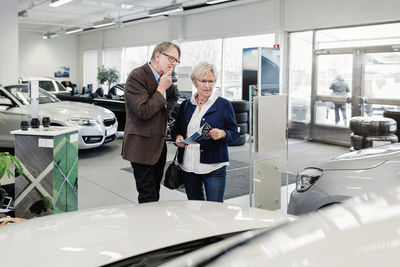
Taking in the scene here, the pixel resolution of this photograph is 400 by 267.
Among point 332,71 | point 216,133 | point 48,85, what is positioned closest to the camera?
point 216,133

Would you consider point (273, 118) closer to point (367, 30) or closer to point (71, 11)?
point (367, 30)

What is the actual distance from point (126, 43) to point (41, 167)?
16.3m

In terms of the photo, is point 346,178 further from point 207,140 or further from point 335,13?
point 335,13

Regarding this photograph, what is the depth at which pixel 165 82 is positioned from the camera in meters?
3.00

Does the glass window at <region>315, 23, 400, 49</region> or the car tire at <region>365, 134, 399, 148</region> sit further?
the glass window at <region>315, 23, 400, 49</region>

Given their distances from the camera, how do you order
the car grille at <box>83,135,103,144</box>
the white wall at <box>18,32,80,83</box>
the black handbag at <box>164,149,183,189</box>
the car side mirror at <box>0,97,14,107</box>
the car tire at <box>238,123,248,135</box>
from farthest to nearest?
the white wall at <box>18,32,80,83</box> < the car tire at <box>238,123,248,135</box> < the car grille at <box>83,135,103,144</box> < the car side mirror at <box>0,97,14,107</box> < the black handbag at <box>164,149,183,189</box>

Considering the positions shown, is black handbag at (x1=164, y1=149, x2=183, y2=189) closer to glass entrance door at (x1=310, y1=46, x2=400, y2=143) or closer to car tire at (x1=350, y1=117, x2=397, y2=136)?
car tire at (x1=350, y1=117, x2=397, y2=136)

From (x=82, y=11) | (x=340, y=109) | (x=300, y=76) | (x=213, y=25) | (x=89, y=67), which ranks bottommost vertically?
(x=340, y=109)

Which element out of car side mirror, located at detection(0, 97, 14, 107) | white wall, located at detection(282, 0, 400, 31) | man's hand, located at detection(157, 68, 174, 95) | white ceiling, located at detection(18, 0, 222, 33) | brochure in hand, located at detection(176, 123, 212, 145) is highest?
white ceiling, located at detection(18, 0, 222, 33)

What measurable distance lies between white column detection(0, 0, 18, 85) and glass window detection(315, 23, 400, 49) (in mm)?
7300

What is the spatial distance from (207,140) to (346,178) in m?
1.01

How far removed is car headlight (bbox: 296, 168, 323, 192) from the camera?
120 inches

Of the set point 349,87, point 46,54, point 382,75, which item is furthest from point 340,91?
point 46,54

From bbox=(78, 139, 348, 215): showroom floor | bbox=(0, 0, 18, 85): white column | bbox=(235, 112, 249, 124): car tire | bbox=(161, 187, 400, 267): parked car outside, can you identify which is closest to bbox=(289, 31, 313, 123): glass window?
bbox=(78, 139, 348, 215): showroom floor
